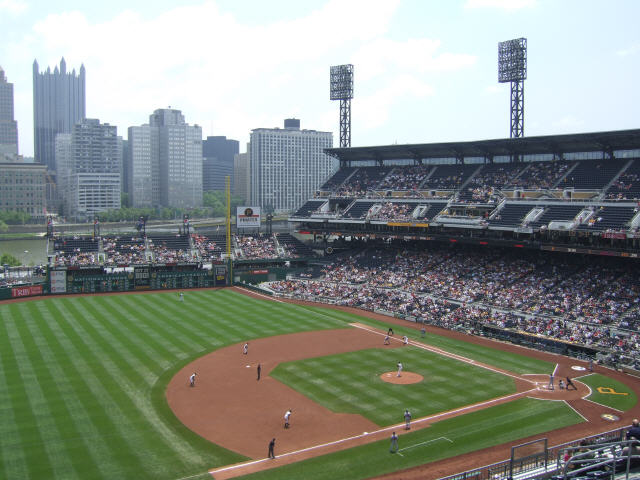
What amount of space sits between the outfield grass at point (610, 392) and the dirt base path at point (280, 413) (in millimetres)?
621

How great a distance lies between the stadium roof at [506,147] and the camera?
61.3 m

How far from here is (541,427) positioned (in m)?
30.1

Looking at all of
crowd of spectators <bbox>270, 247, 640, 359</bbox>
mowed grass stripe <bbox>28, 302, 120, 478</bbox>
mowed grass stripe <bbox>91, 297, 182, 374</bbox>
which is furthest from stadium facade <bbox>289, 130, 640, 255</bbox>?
mowed grass stripe <bbox>28, 302, 120, 478</bbox>

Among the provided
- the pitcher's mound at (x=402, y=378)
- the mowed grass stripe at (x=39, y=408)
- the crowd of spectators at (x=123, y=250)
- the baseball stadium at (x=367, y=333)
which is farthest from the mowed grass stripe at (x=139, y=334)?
the pitcher's mound at (x=402, y=378)

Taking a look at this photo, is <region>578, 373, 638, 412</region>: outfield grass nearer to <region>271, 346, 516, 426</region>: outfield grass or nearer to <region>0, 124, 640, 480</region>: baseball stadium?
<region>0, 124, 640, 480</region>: baseball stadium

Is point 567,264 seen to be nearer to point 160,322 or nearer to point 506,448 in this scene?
point 506,448

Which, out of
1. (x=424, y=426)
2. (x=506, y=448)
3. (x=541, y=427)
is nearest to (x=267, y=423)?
(x=424, y=426)

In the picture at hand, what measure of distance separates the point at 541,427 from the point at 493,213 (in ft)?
121

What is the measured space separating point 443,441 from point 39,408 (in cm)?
2164

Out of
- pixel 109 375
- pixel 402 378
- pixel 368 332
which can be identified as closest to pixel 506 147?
pixel 368 332

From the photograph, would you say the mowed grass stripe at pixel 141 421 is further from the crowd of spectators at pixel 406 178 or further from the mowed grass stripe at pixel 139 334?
the crowd of spectators at pixel 406 178

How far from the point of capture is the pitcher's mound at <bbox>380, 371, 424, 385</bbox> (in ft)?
121

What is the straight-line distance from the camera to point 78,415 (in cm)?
3072

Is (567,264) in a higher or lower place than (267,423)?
higher
